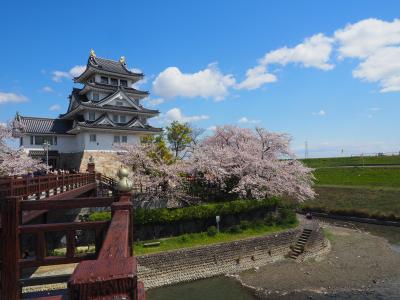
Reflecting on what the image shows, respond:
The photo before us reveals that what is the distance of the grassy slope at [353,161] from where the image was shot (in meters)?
66.8

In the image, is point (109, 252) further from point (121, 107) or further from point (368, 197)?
point (368, 197)

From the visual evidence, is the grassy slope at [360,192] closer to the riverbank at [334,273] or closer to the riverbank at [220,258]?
the riverbank at [334,273]

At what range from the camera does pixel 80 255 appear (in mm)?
5406

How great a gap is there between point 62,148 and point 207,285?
27.9 m

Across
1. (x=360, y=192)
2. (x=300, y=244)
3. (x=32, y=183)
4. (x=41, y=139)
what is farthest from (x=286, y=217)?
(x=41, y=139)

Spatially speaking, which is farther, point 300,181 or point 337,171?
point 337,171

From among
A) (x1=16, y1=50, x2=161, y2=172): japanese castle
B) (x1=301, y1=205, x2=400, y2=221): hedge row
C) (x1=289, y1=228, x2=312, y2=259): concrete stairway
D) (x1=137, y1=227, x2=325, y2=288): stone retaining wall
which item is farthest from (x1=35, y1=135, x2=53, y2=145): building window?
(x1=301, y1=205, x2=400, y2=221): hedge row

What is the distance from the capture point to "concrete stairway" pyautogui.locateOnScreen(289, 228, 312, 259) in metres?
25.5

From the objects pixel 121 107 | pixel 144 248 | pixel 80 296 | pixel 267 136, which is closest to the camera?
pixel 80 296

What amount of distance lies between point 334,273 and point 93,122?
28269 millimetres

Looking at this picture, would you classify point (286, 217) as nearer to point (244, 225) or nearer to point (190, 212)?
point (244, 225)

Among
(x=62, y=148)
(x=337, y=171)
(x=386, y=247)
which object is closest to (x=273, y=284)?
(x=386, y=247)

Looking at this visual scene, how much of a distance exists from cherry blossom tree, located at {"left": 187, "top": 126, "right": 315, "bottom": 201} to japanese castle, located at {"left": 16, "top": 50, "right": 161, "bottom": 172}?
1107cm

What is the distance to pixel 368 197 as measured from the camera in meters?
42.5
